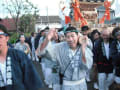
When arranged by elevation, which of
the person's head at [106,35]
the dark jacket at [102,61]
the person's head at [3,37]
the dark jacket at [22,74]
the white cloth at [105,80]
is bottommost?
the white cloth at [105,80]

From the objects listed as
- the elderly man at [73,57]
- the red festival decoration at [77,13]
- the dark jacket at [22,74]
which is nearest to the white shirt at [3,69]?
the dark jacket at [22,74]

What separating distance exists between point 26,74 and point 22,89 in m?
0.17

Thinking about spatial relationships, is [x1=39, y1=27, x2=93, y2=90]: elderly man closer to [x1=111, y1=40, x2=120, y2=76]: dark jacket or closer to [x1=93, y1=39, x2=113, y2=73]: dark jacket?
[x1=111, y1=40, x2=120, y2=76]: dark jacket

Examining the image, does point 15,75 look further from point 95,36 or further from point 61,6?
point 61,6

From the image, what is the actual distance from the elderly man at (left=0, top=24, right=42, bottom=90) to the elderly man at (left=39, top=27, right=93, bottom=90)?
0.44 m

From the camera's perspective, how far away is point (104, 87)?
12.3 feet

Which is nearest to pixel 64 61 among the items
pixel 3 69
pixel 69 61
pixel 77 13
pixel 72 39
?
pixel 69 61

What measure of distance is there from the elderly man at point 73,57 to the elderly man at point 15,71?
44cm

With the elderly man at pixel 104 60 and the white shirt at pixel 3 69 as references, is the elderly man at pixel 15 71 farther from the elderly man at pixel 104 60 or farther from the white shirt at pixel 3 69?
the elderly man at pixel 104 60

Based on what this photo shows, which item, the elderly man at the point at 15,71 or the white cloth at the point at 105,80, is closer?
the elderly man at the point at 15,71

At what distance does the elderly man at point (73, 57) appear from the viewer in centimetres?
224

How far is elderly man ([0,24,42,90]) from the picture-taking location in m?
1.78

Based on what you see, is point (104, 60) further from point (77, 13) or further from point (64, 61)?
point (77, 13)

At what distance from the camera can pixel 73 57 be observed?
7.63 ft
